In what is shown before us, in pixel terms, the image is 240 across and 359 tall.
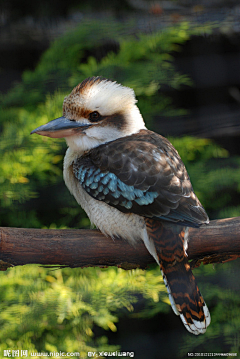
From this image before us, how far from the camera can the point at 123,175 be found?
25.5 inches

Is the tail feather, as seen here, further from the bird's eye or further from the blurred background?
the blurred background

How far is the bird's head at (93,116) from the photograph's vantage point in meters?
0.69

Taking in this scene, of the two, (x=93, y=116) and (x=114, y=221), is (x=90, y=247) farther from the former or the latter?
(x=93, y=116)

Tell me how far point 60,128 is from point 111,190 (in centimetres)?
17

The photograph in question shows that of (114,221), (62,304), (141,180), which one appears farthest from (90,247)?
(62,304)

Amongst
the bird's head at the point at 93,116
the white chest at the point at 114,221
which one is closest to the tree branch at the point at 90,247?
the white chest at the point at 114,221

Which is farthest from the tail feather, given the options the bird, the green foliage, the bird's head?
the green foliage

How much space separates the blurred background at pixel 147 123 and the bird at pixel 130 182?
1.18 feet

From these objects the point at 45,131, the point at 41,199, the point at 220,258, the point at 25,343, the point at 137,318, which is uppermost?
the point at 45,131

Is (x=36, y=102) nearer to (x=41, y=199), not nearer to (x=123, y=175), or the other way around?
(x=41, y=199)

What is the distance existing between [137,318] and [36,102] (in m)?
0.87

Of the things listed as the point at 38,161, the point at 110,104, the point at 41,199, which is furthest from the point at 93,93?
the point at 41,199

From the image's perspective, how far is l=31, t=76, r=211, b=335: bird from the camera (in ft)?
2.03

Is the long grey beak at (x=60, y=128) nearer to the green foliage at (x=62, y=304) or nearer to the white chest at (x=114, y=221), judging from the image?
the white chest at (x=114, y=221)
